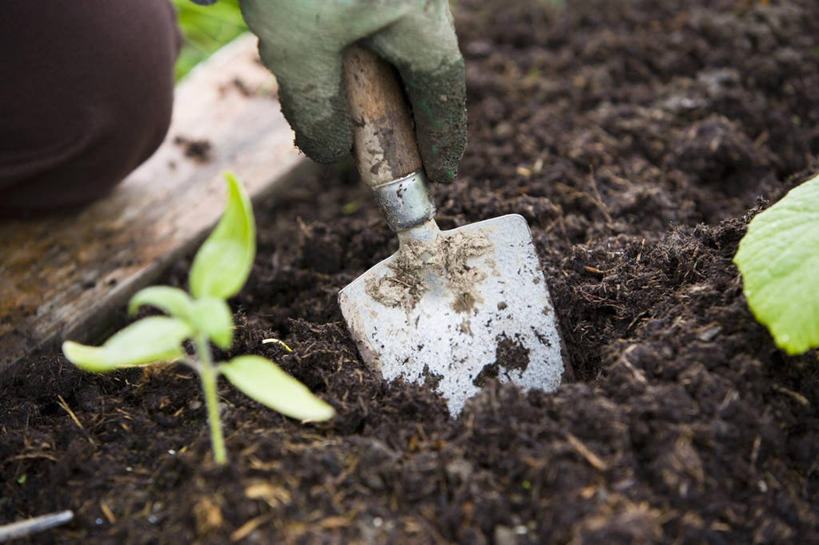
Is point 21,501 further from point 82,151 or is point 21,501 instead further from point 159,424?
point 82,151

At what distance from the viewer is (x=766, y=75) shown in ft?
7.81

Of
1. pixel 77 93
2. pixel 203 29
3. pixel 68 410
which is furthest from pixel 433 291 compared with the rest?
pixel 203 29

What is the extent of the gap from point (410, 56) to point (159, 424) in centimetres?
86

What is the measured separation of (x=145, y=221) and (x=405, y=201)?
1.03 meters

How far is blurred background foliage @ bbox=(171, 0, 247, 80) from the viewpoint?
3002 millimetres

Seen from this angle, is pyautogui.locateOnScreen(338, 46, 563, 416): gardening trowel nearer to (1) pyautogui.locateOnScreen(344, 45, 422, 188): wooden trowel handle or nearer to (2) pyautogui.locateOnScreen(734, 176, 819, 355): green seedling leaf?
(1) pyautogui.locateOnScreen(344, 45, 422, 188): wooden trowel handle

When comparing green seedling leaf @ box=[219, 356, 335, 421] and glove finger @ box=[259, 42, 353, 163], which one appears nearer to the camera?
green seedling leaf @ box=[219, 356, 335, 421]

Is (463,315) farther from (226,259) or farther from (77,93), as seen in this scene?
(77,93)

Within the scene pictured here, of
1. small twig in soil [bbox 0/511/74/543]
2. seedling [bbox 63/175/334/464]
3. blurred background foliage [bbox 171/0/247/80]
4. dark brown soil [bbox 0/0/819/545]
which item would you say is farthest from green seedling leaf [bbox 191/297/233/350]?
blurred background foliage [bbox 171/0/247/80]

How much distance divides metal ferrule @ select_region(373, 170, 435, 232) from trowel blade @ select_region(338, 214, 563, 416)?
3.1 inches

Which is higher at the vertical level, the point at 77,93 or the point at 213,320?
the point at 77,93

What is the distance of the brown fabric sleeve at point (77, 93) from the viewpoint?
4.98 feet

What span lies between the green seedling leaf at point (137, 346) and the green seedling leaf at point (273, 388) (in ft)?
0.29

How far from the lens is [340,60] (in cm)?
133
